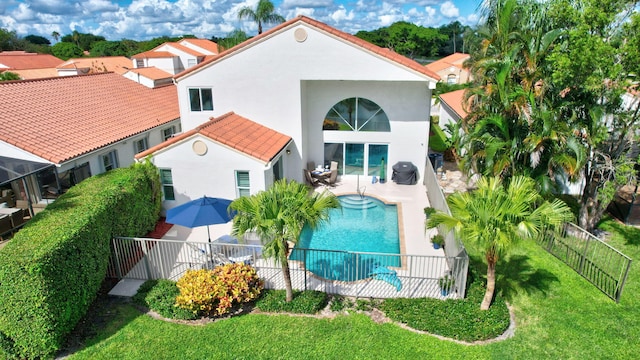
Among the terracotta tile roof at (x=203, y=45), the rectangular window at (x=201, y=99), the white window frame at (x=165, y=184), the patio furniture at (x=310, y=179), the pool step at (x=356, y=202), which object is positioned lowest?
the pool step at (x=356, y=202)

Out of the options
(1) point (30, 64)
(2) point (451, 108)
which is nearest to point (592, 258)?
(2) point (451, 108)

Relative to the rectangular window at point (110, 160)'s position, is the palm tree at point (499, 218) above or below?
above

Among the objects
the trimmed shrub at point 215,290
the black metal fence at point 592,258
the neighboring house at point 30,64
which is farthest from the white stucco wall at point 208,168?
the neighboring house at point 30,64

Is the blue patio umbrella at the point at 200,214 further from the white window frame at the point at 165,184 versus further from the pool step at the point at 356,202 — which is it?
the pool step at the point at 356,202

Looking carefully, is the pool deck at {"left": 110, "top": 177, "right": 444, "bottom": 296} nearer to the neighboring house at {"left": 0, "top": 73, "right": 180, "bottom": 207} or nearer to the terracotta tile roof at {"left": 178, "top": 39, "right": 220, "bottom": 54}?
the neighboring house at {"left": 0, "top": 73, "right": 180, "bottom": 207}

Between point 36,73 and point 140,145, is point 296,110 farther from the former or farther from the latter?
point 36,73
